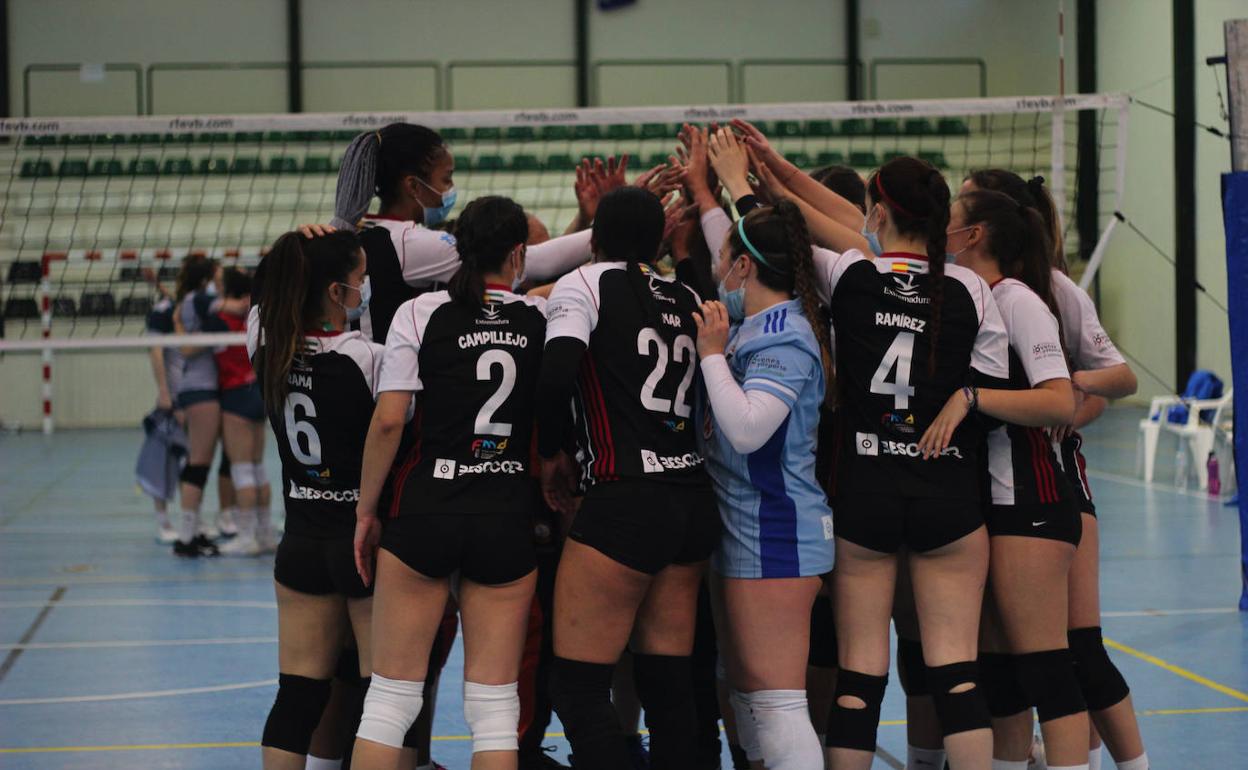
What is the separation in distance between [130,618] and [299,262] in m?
4.11

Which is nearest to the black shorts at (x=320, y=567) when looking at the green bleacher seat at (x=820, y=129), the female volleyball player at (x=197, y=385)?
Result: the female volleyball player at (x=197, y=385)

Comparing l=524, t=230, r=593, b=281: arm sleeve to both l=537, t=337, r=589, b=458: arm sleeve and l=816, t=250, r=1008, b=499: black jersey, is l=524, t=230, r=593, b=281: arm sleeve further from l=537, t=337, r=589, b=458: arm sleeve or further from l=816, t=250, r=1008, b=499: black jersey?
l=816, t=250, r=1008, b=499: black jersey

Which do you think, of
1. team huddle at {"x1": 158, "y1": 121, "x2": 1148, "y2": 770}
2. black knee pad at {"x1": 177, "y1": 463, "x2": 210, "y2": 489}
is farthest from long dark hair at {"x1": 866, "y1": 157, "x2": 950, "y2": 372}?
black knee pad at {"x1": 177, "y1": 463, "x2": 210, "y2": 489}

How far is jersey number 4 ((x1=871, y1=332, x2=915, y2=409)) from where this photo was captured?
3.37 m

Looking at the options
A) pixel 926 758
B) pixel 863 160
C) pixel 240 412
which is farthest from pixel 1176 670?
pixel 863 160

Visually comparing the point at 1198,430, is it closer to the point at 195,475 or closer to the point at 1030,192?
the point at 195,475

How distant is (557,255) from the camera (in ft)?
12.7

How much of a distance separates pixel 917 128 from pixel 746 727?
56.0 ft

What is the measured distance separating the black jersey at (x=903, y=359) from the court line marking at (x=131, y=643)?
386 centimetres

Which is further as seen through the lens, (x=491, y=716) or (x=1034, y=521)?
(x=1034, y=521)

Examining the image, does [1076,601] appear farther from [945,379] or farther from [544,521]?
[544,521]

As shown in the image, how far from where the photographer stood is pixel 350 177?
384cm

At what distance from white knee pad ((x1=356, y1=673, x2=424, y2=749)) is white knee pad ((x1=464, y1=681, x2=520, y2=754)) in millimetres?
141

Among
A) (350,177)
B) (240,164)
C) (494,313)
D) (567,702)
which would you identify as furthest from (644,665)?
(240,164)
